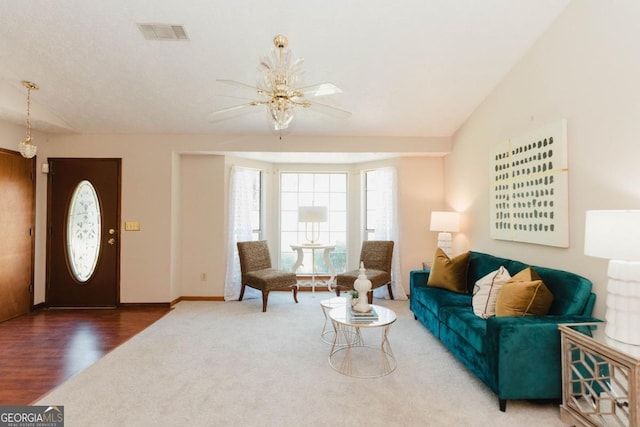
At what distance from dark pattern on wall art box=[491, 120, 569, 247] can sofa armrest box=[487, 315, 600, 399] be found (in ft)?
3.04

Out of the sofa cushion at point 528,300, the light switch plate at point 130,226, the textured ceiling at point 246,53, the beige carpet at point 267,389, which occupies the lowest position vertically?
the beige carpet at point 267,389

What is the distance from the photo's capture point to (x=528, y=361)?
6.60 feet

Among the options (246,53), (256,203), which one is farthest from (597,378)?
(256,203)

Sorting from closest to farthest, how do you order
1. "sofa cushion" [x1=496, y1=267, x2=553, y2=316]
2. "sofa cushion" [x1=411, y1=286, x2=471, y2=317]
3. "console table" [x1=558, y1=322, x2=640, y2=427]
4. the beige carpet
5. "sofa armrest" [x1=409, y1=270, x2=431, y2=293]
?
"console table" [x1=558, y1=322, x2=640, y2=427]
the beige carpet
"sofa cushion" [x1=496, y1=267, x2=553, y2=316]
"sofa cushion" [x1=411, y1=286, x2=471, y2=317]
"sofa armrest" [x1=409, y1=270, x2=431, y2=293]

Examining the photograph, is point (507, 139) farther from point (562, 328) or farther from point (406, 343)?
point (406, 343)

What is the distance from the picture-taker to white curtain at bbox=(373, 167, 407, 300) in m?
4.86

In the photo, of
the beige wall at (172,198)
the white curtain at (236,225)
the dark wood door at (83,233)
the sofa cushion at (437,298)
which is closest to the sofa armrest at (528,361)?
the sofa cushion at (437,298)

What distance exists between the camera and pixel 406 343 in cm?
314

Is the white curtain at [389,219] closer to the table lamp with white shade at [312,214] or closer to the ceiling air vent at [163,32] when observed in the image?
the table lamp with white shade at [312,214]

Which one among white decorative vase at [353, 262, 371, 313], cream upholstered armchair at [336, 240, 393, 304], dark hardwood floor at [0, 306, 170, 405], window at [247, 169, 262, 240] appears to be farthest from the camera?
window at [247, 169, 262, 240]

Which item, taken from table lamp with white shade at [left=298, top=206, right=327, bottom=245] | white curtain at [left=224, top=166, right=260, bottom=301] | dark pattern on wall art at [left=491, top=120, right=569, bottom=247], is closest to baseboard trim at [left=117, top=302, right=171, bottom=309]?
white curtain at [left=224, top=166, right=260, bottom=301]

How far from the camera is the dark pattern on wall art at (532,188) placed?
8.45 ft

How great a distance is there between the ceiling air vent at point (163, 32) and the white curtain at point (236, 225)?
7.44 feet

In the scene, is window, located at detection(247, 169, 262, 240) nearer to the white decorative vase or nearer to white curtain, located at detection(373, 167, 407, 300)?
white curtain, located at detection(373, 167, 407, 300)
